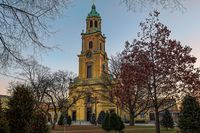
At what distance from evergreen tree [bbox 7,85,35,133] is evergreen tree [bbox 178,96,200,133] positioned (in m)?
8.23

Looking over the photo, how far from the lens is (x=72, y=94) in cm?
6034

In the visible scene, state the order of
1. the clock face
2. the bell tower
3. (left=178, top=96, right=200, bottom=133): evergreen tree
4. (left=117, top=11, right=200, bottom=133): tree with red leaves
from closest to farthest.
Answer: (left=178, top=96, right=200, bottom=133): evergreen tree, (left=117, top=11, right=200, bottom=133): tree with red leaves, the bell tower, the clock face

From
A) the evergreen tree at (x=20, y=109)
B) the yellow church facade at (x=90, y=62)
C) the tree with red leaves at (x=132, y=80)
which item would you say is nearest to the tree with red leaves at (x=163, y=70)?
the tree with red leaves at (x=132, y=80)

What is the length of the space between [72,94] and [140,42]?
3612cm

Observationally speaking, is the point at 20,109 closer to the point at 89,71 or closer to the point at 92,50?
the point at 89,71

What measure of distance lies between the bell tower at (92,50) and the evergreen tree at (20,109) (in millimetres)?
66634

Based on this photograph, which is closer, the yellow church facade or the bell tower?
the yellow church facade

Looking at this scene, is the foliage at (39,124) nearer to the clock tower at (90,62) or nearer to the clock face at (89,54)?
the clock tower at (90,62)

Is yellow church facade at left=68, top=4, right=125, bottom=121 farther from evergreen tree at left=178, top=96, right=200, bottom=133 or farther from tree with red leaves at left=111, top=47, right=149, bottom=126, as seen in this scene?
evergreen tree at left=178, top=96, right=200, bottom=133

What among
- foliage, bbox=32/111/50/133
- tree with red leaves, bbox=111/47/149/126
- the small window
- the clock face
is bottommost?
foliage, bbox=32/111/50/133

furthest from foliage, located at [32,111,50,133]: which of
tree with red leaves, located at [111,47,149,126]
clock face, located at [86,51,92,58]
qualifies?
clock face, located at [86,51,92,58]

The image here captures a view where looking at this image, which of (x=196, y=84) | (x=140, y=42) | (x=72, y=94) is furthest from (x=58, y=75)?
(x=196, y=84)

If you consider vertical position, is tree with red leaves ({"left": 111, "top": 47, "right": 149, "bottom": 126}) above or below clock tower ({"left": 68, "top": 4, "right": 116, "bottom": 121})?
below

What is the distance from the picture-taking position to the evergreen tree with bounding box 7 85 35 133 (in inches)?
528
